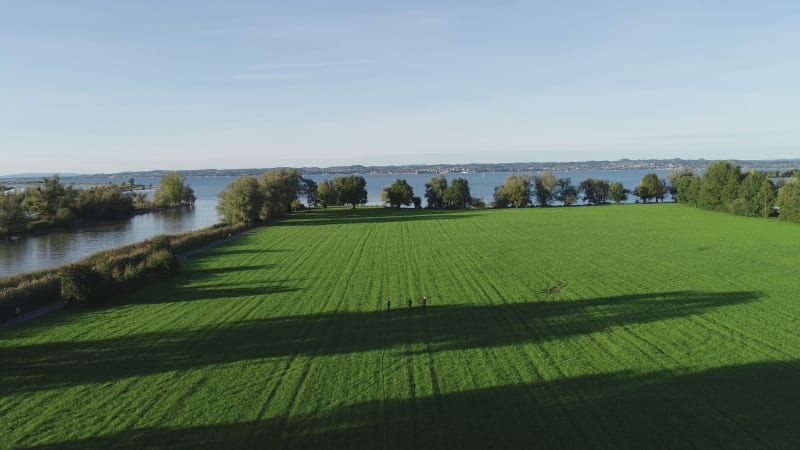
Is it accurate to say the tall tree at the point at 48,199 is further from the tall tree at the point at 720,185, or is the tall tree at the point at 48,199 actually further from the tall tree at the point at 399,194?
the tall tree at the point at 720,185

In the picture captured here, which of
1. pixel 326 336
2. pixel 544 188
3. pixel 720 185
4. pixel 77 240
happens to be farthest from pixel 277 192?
pixel 720 185

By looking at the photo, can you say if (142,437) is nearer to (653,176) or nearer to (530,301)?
(530,301)

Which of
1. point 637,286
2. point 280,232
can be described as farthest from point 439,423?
point 280,232

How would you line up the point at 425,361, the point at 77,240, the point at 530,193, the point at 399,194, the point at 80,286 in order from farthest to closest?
the point at 530,193 → the point at 399,194 → the point at 77,240 → the point at 80,286 → the point at 425,361

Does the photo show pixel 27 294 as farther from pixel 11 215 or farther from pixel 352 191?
pixel 352 191

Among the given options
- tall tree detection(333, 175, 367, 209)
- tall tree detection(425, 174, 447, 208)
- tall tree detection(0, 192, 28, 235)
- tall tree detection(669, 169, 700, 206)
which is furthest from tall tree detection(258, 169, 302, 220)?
tall tree detection(669, 169, 700, 206)

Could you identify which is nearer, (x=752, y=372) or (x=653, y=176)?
(x=752, y=372)
